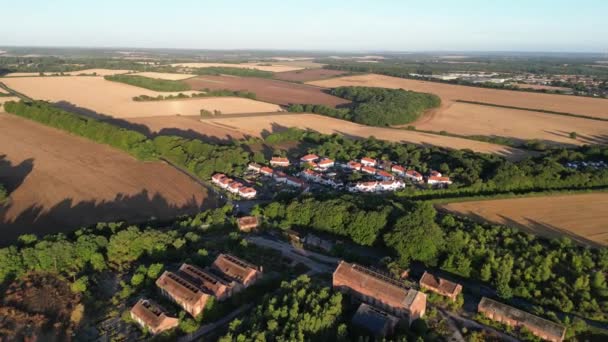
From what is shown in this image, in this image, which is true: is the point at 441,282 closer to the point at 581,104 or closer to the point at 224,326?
the point at 224,326

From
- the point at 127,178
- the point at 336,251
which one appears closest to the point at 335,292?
the point at 336,251

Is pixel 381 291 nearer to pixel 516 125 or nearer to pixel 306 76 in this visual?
pixel 516 125

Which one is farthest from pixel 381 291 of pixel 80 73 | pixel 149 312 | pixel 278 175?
pixel 80 73

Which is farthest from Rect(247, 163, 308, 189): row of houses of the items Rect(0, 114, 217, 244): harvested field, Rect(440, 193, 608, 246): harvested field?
Rect(440, 193, 608, 246): harvested field

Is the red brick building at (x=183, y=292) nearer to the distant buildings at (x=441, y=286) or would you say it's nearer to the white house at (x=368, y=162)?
the distant buildings at (x=441, y=286)

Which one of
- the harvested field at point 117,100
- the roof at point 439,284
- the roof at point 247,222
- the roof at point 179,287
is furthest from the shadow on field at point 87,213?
the harvested field at point 117,100

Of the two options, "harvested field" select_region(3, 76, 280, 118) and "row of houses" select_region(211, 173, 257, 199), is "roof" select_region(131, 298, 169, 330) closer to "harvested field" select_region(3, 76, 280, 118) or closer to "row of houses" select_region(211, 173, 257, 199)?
"row of houses" select_region(211, 173, 257, 199)

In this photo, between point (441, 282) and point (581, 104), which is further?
point (581, 104)
